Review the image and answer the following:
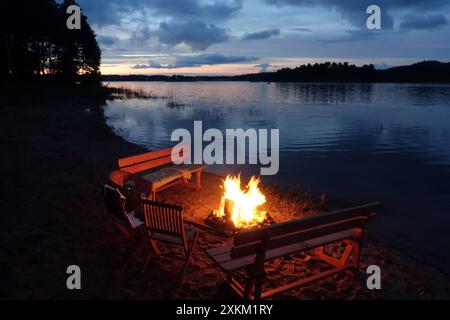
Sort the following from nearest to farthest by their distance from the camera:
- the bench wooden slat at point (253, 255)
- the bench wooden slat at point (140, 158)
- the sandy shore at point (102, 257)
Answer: the bench wooden slat at point (253, 255) → the sandy shore at point (102, 257) → the bench wooden slat at point (140, 158)

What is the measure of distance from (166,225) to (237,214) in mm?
2093

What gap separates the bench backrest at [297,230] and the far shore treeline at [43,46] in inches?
1737

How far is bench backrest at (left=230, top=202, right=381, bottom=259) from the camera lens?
391cm

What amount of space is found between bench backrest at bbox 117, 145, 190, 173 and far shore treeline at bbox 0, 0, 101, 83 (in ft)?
127

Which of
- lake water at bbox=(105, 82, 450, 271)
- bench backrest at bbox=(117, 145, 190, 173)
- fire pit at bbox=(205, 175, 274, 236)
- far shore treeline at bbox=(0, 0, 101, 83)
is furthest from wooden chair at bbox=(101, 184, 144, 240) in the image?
far shore treeline at bbox=(0, 0, 101, 83)

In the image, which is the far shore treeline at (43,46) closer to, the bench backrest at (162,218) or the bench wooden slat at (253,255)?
the bench backrest at (162,218)

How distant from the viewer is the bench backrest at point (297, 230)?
3.91m

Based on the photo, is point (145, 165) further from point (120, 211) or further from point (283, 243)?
point (283, 243)

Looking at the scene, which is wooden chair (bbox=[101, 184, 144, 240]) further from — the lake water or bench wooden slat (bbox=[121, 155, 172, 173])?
the lake water

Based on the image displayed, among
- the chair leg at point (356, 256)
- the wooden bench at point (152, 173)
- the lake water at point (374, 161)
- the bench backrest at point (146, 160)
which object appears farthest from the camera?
the lake water at point (374, 161)

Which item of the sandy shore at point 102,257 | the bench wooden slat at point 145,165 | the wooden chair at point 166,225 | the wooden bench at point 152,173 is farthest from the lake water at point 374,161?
the wooden chair at point 166,225

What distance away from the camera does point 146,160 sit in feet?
28.6

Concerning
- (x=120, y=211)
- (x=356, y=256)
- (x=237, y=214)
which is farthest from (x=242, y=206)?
(x=120, y=211)

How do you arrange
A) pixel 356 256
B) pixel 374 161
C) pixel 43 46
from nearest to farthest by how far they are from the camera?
pixel 356 256 < pixel 374 161 < pixel 43 46
